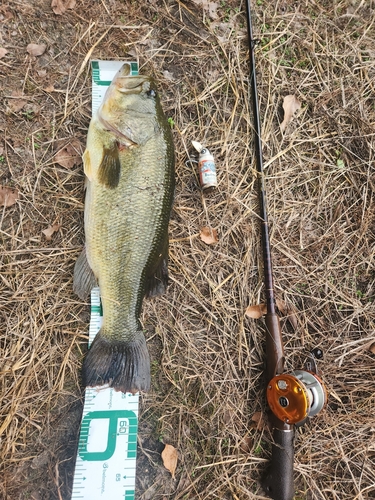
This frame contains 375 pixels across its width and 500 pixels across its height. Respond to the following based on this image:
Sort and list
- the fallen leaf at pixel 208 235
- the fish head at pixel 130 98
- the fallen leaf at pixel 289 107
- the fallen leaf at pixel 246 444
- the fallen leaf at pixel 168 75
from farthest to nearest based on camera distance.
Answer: the fallen leaf at pixel 289 107 < the fallen leaf at pixel 168 75 < the fallen leaf at pixel 208 235 < the fallen leaf at pixel 246 444 < the fish head at pixel 130 98

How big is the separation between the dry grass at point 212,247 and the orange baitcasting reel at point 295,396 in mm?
230

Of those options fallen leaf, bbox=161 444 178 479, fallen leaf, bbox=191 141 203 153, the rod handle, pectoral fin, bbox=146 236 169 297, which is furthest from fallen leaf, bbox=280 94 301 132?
fallen leaf, bbox=161 444 178 479

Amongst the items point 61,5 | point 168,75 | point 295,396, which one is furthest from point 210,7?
point 295,396

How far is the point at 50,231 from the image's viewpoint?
2664 mm

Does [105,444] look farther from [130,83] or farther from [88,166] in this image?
[130,83]

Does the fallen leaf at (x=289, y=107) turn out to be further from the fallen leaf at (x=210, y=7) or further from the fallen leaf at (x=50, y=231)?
the fallen leaf at (x=50, y=231)

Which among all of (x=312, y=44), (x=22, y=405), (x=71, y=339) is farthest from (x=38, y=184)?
(x=312, y=44)

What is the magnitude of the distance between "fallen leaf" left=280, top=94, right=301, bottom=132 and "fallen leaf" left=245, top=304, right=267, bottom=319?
1502mm

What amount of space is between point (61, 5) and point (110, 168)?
1586 mm

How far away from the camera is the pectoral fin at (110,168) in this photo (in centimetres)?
232

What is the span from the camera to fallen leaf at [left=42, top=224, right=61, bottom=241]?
2662 millimetres

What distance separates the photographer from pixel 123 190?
7.59 ft

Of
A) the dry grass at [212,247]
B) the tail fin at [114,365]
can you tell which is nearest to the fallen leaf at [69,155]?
the dry grass at [212,247]

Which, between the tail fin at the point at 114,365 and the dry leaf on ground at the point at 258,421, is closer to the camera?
the tail fin at the point at 114,365
